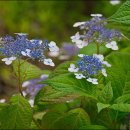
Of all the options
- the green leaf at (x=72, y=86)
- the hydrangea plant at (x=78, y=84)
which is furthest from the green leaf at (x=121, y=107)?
the green leaf at (x=72, y=86)

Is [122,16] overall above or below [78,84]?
above

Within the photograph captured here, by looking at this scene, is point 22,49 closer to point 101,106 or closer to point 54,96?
point 54,96

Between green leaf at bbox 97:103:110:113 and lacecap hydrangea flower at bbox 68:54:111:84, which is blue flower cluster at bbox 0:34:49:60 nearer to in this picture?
lacecap hydrangea flower at bbox 68:54:111:84

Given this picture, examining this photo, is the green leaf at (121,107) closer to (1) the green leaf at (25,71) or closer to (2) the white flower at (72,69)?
(2) the white flower at (72,69)

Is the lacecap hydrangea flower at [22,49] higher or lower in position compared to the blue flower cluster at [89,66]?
higher

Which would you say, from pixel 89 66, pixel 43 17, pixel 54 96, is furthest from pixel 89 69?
pixel 43 17

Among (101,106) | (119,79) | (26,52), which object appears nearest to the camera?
(101,106)

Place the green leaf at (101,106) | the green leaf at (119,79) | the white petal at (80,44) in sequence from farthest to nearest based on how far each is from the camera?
the white petal at (80,44), the green leaf at (119,79), the green leaf at (101,106)

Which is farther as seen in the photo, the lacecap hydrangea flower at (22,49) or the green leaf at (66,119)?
the green leaf at (66,119)
